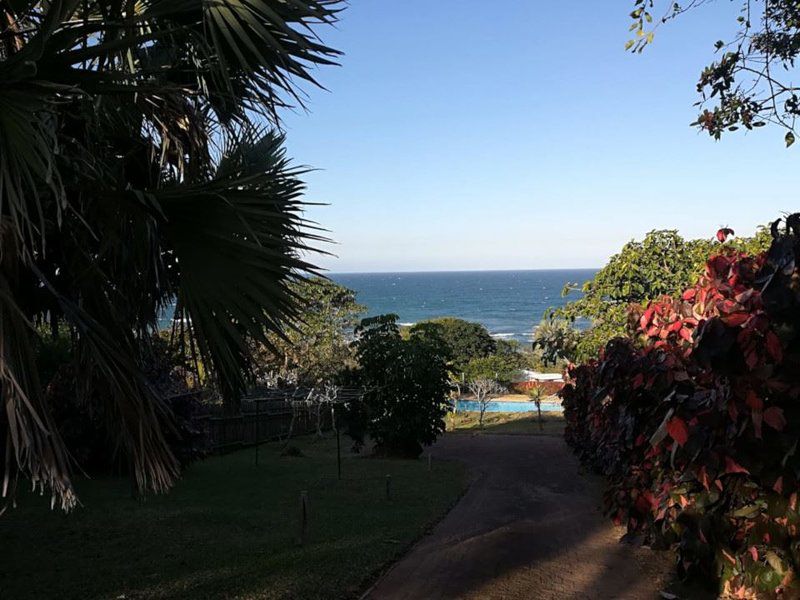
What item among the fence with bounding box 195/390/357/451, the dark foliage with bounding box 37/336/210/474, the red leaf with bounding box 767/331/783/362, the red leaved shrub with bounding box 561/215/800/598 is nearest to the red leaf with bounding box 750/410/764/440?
the red leaved shrub with bounding box 561/215/800/598

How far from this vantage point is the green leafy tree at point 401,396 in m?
19.0

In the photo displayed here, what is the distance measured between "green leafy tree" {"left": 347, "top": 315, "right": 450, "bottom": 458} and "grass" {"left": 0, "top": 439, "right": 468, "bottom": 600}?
490cm

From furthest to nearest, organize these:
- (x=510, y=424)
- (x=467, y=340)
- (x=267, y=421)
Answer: (x=467, y=340) → (x=510, y=424) → (x=267, y=421)

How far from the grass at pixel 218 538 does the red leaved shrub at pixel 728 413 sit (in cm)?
317

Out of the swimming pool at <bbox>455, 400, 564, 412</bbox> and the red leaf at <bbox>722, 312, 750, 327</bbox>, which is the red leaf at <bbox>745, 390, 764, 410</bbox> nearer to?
the red leaf at <bbox>722, 312, 750, 327</bbox>

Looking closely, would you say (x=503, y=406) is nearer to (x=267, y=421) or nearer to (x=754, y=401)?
(x=267, y=421)

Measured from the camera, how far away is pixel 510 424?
2962cm

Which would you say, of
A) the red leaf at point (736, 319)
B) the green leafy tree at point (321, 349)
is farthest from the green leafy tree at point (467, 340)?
the red leaf at point (736, 319)

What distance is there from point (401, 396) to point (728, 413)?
14640 millimetres

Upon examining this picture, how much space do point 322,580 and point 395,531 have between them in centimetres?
257

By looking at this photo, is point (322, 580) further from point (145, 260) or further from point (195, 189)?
point (195, 189)

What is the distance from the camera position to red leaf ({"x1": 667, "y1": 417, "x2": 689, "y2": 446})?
486 cm

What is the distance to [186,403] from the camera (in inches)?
564

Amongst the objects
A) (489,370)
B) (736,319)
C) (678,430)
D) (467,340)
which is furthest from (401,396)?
(467,340)
